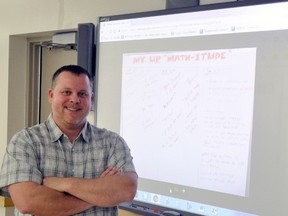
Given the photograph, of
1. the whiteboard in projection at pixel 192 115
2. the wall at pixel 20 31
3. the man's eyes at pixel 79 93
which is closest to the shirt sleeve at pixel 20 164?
the man's eyes at pixel 79 93

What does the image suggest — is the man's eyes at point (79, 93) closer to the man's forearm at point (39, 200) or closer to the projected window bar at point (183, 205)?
the man's forearm at point (39, 200)

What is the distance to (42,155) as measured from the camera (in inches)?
67.8

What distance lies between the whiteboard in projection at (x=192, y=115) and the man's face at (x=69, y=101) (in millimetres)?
451

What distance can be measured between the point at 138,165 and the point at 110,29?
2.70ft

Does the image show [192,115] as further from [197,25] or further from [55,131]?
[55,131]

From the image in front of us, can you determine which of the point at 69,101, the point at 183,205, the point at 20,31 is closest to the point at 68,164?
the point at 69,101

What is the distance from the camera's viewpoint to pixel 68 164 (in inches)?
69.8

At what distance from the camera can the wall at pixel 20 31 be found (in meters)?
2.68

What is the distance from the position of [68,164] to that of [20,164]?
0.71 feet

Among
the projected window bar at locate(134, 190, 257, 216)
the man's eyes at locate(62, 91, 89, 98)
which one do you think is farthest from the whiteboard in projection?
the man's eyes at locate(62, 91, 89, 98)

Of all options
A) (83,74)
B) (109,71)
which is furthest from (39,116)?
(83,74)

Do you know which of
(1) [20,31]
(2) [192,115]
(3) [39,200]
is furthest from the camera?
(1) [20,31]

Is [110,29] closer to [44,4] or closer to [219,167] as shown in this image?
[44,4]

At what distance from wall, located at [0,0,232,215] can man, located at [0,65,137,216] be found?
937 millimetres
